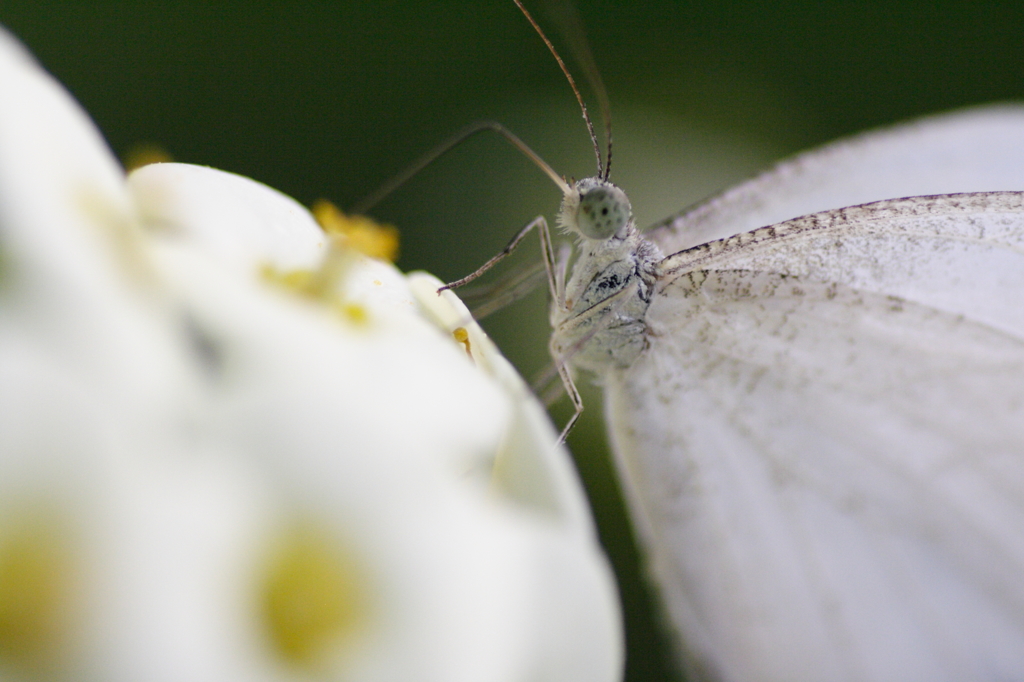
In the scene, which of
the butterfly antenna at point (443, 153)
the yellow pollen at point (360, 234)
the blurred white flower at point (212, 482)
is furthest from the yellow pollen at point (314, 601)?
the butterfly antenna at point (443, 153)

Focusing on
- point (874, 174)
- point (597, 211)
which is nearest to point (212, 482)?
point (597, 211)

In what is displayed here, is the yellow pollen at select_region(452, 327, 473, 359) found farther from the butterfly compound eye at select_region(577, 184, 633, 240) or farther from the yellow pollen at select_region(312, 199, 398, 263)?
the butterfly compound eye at select_region(577, 184, 633, 240)

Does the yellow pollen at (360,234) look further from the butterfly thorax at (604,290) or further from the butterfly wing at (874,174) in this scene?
the butterfly wing at (874,174)

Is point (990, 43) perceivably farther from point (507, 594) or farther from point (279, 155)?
point (507, 594)

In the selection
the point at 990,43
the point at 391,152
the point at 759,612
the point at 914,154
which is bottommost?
the point at 759,612

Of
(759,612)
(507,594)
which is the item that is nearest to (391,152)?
(759,612)

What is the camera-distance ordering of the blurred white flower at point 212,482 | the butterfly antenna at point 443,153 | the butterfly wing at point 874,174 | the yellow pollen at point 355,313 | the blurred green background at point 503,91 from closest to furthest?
1. the blurred white flower at point 212,482
2. the yellow pollen at point 355,313
3. the butterfly antenna at point 443,153
4. the butterfly wing at point 874,174
5. the blurred green background at point 503,91

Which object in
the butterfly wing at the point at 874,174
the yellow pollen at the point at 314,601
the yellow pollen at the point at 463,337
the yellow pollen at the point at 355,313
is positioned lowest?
the yellow pollen at the point at 314,601
